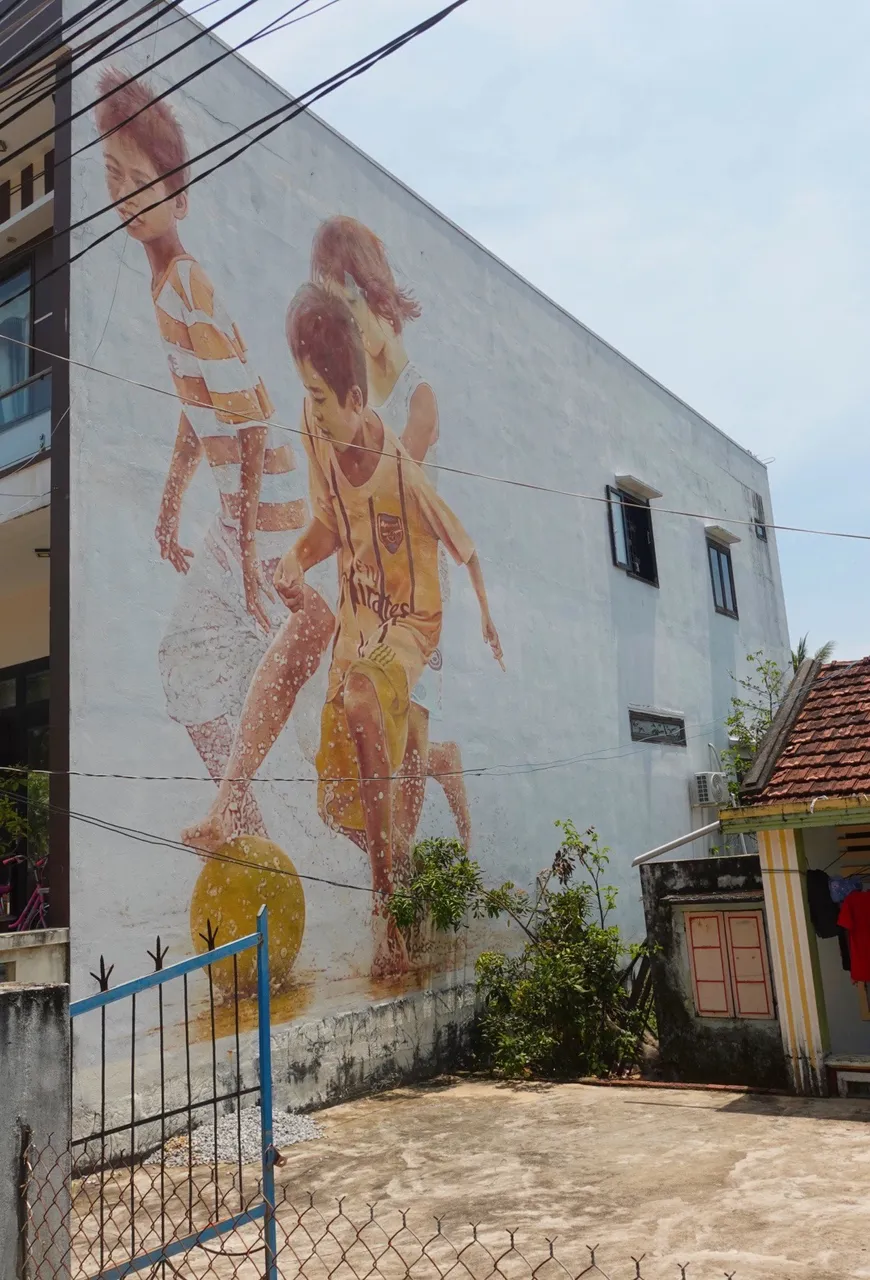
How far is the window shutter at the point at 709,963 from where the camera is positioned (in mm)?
9586

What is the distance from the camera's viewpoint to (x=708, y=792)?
16531mm

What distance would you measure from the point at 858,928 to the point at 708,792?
319 inches

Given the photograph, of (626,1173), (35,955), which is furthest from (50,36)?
(626,1173)

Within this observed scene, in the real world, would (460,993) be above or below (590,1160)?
above

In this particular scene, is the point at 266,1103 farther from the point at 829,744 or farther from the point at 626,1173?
the point at 829,744

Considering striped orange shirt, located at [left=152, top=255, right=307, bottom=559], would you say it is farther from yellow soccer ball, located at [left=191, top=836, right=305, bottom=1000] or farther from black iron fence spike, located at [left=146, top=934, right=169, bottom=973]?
black iron fence spike, located at [left=146, top=934, right=169, bottom=973]

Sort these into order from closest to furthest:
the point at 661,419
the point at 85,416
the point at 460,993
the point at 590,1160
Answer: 1. the point at 590,1160
2. the point at 85,416
3. the point at 460,993
4. the point at 661,419

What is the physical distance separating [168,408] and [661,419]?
10397mm

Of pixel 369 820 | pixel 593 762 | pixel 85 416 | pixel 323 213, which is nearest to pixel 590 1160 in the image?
pixel 369 820

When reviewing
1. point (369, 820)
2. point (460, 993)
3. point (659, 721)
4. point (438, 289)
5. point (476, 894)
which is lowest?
point (460, 993)

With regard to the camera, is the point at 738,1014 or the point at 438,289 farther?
the point at 438,289

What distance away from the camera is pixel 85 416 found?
8406mm

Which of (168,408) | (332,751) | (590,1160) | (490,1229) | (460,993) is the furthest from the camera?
(460,993)

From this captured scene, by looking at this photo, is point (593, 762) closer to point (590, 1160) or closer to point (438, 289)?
point (438, 289)
